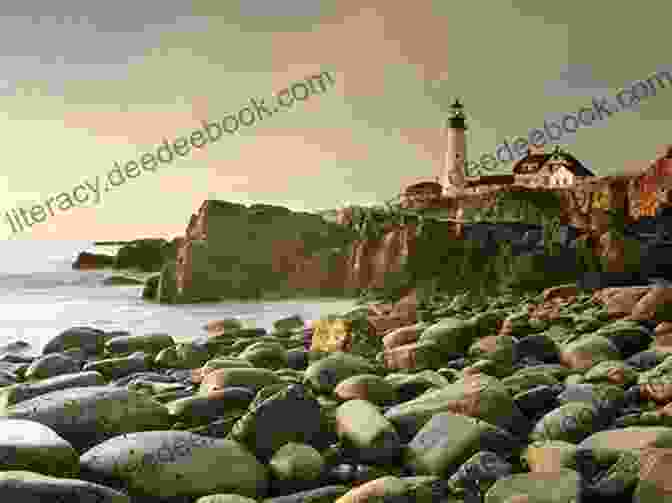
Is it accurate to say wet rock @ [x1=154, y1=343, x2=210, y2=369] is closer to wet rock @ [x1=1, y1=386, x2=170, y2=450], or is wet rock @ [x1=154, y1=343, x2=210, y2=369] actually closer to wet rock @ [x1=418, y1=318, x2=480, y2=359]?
wet rock @ [x1=418, y1=318, x2=480, y2=359]

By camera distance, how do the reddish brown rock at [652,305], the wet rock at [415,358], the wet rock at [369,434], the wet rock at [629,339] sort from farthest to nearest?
the reddish brown rock at [652,305], the wet rock at [415,358], the wet rock at [629,339], the wet rock at [369,434]

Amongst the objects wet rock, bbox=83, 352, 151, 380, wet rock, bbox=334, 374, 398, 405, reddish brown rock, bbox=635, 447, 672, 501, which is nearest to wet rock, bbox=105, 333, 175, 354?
wet rock, bbox=83, 352, 151, 380

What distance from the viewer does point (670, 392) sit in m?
2.87

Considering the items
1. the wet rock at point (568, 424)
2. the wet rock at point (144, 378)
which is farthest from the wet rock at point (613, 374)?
the wet rock at point (144, 378)

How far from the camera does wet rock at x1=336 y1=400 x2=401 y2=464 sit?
250 centimetres

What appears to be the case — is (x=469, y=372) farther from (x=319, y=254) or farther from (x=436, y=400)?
(x=319, y=254)

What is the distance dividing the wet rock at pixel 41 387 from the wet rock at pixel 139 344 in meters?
1.97

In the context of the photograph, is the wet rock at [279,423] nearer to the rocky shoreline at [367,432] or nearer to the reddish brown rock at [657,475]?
the rocky shoreline at [367,432]

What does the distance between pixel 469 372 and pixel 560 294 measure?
541cm

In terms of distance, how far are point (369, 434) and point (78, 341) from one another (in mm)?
4378

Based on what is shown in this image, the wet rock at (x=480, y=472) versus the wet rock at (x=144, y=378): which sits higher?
the wet rock at (x=480, y=472)

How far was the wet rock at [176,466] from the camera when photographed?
2188 mm

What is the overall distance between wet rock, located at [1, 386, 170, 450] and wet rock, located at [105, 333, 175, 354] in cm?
281

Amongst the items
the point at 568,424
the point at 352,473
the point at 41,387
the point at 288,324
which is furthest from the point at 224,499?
the point at 288,324
